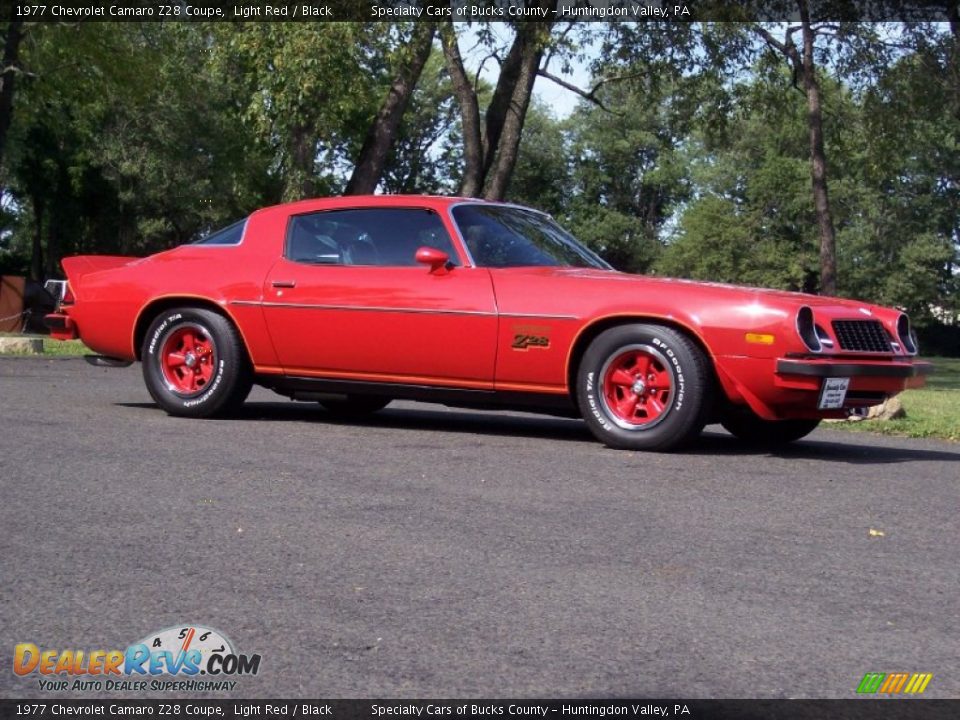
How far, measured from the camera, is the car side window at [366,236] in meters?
8.62

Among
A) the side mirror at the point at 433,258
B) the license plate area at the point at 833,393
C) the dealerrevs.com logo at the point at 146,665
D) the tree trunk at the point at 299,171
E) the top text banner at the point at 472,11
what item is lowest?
the dealerrevs.com logo at the point at 146,665

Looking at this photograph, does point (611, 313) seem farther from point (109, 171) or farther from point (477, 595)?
point (109, 171)

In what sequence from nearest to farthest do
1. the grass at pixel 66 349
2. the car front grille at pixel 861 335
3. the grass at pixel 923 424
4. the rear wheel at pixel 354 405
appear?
1. the car front grille at pixel 861 335
2. the rear wheel at pixel 354 405
3. the grass at pixel 923 424
4. the grass at pixel 66 349

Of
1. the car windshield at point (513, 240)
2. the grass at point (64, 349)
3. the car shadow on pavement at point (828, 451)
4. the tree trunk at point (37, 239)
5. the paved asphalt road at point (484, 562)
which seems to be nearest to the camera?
the paved asphalt road at point (484, 562)

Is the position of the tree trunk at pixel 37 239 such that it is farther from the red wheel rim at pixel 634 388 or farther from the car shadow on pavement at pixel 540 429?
the red wheel rim at pixel 634 388

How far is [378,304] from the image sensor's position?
8438 mm

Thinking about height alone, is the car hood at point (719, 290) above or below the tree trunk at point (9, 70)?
below

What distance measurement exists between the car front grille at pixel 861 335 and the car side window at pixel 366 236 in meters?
2.27

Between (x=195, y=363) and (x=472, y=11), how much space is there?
1192cm

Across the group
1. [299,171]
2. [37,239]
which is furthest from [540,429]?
[37,239]

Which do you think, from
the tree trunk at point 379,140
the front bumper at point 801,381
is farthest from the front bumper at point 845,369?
the tree trunk at point 379,140

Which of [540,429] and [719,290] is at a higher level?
[719,290]

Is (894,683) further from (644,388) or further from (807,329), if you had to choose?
(644,388)

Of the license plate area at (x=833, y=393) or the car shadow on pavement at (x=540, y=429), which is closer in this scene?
the license plate area at (x=833, y=393)
